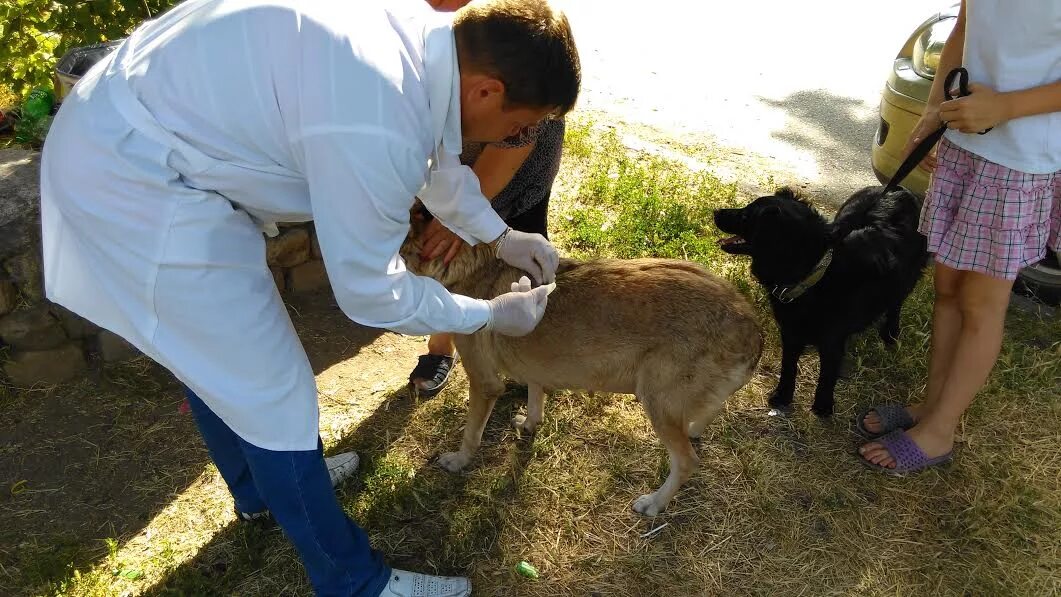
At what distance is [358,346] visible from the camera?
4.07 meters

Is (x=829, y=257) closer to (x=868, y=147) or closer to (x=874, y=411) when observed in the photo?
(x=874, y=411)

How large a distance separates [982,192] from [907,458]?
1.27 metres

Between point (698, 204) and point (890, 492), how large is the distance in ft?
8.36

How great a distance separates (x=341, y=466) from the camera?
3193 millimetres

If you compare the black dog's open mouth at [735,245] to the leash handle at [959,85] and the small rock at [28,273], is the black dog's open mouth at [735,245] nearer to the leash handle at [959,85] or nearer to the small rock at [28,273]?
the leash handle at [959,85]

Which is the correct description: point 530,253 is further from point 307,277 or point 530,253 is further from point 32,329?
point 32,329

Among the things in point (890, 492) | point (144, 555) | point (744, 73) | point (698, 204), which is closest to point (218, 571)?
point (144, 555)

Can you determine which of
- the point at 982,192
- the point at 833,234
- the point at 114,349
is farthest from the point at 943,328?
the point at 114,349

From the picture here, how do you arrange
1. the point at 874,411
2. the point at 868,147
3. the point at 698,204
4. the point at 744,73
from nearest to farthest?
the point at 874,411, the point at 698,204, the point at 868,147, the point at 744,73

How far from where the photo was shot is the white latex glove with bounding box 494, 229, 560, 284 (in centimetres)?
274

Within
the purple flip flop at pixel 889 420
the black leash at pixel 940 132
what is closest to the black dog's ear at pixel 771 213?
the black leash at pixel 940 132

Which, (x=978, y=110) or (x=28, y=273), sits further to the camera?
(x=28, y=273)

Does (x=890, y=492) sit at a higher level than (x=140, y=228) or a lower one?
lower

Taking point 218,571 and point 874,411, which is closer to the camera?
point 218,571
